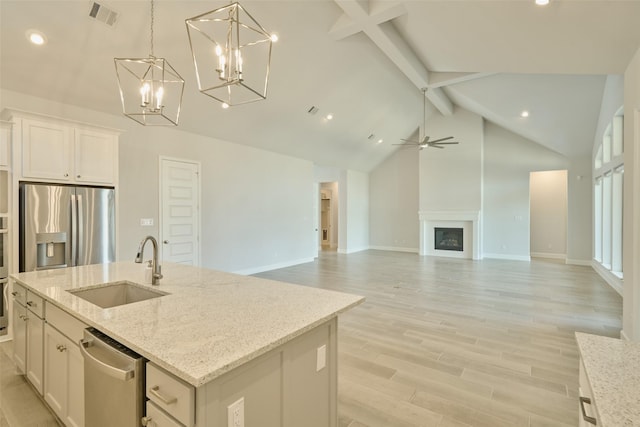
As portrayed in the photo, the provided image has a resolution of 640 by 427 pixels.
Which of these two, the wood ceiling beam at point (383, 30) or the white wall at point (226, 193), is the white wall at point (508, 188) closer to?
the wood ceiling beam at point (383, 30)

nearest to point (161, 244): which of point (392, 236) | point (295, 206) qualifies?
point (295, 206)

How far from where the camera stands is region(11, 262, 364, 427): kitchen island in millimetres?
1105

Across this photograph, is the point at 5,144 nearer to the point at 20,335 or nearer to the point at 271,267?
the point at 20,335

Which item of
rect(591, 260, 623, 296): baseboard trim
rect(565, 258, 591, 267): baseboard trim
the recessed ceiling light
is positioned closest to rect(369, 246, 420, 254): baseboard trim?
rect(565, 258, 591, 267): baseboard trim

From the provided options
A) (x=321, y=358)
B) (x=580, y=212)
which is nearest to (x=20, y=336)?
Answer: (x=321, y=358)

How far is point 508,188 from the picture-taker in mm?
9211

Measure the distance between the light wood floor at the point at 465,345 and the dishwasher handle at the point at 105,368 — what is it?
5.12 ft

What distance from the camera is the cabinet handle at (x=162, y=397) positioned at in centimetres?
111

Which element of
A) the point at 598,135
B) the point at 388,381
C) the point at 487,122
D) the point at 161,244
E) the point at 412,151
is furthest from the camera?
the point at 412,151

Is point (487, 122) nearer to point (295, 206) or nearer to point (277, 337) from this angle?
point (295, 206)

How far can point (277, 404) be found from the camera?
1334 millimetres

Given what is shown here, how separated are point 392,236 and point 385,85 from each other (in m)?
5.89

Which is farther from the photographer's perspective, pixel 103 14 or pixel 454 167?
pixel 454 167

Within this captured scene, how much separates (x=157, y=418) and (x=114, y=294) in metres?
1.51
